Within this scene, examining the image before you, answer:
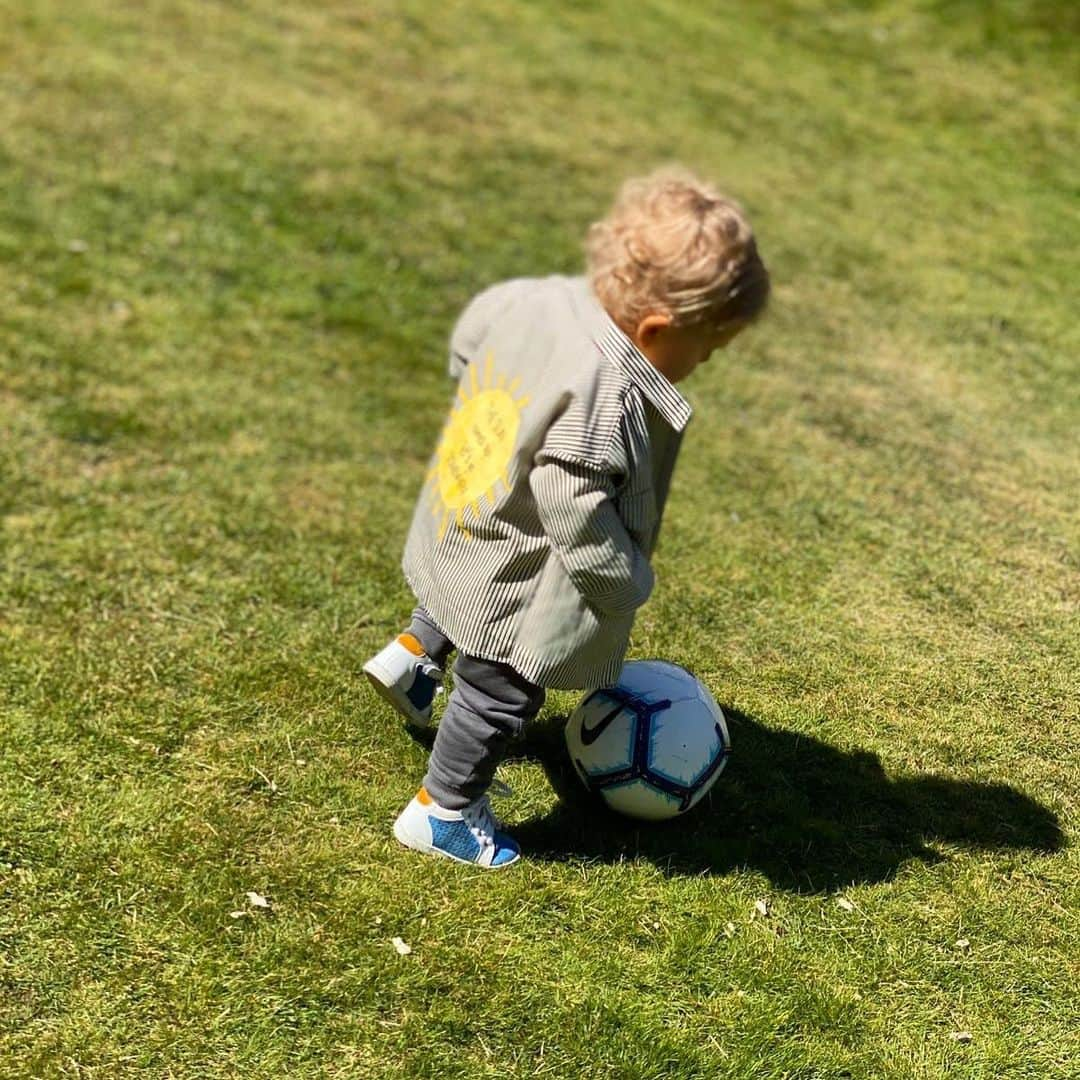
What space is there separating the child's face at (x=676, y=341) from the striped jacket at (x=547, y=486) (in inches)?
2.7

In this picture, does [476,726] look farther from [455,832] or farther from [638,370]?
[638,370]

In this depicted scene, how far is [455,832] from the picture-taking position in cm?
370

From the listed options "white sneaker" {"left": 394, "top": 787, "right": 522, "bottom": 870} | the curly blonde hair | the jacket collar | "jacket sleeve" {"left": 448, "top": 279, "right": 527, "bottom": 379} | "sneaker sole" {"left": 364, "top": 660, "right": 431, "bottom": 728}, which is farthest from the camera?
"sneaker sole" {"left": 364, "top": 660, "right": 431, "bottom": 728}

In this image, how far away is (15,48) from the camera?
9.20m

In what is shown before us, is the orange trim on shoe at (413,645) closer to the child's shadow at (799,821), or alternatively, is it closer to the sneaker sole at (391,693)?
the sneaker sole at (391,693)

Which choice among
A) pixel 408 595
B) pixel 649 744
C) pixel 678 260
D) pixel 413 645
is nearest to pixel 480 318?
pixel 678 260

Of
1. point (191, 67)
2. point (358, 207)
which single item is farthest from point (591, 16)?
point (358, 207)

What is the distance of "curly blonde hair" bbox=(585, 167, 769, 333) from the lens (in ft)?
10.1

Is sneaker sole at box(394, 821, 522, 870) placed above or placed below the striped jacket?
below

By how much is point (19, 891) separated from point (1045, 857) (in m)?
2.97

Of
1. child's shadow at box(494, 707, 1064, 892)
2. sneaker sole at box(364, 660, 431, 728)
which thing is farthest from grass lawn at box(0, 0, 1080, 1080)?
sneaker sole at box(364, 660, 431, 728)

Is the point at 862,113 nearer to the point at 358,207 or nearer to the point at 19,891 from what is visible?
the point at 358,207

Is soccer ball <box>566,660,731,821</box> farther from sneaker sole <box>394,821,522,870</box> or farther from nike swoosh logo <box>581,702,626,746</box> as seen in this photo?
sneaker sole <box>394,821,522,870</box>

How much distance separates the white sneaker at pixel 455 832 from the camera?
369 centimetres
